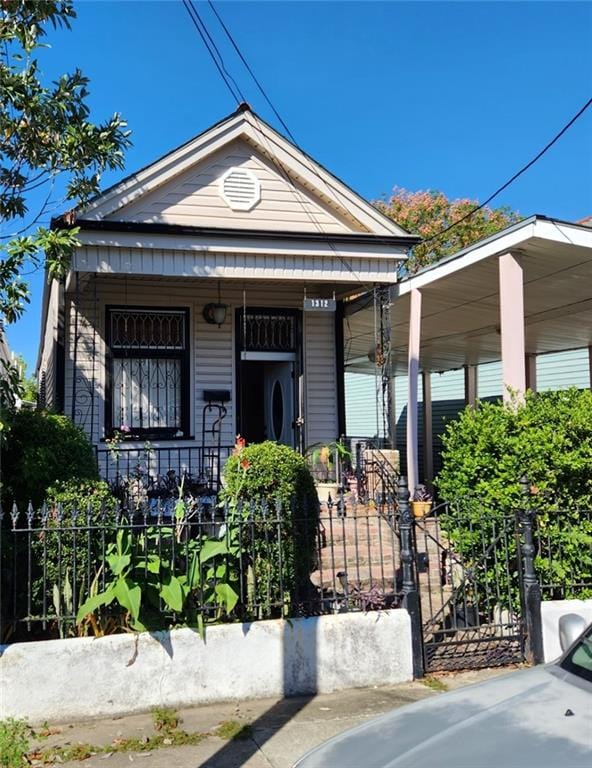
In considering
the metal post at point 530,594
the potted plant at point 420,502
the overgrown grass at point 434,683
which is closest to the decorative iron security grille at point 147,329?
the potted plant at point 420,502

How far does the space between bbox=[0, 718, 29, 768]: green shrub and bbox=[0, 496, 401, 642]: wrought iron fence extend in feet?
2.35

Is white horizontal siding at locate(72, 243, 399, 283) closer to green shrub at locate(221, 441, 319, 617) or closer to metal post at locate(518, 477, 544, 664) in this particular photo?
green shrub at locate(221, 441, 319, 617)

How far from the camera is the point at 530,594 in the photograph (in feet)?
19.2

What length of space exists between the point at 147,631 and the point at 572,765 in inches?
136

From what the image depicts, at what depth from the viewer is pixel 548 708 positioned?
9.19 feet

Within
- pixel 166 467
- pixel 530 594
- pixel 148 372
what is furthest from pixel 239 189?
pixel 530 594

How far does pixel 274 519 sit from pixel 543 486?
247 cm

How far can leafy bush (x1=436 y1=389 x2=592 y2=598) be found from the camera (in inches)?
239

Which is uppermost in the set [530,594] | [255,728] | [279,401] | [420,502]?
[279,401]

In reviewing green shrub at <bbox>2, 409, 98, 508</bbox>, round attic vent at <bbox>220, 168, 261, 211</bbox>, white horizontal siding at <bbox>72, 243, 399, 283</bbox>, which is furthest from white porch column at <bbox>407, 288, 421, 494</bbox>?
green shrub at <bbox>2, 409, 98, 508</bbox>

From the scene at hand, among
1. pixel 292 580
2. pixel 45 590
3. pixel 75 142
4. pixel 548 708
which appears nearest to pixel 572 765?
pixel 548 708

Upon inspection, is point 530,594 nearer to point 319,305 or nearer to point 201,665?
point 201,665

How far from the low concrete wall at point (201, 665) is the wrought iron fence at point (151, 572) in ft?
0.61

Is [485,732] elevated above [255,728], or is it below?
above
